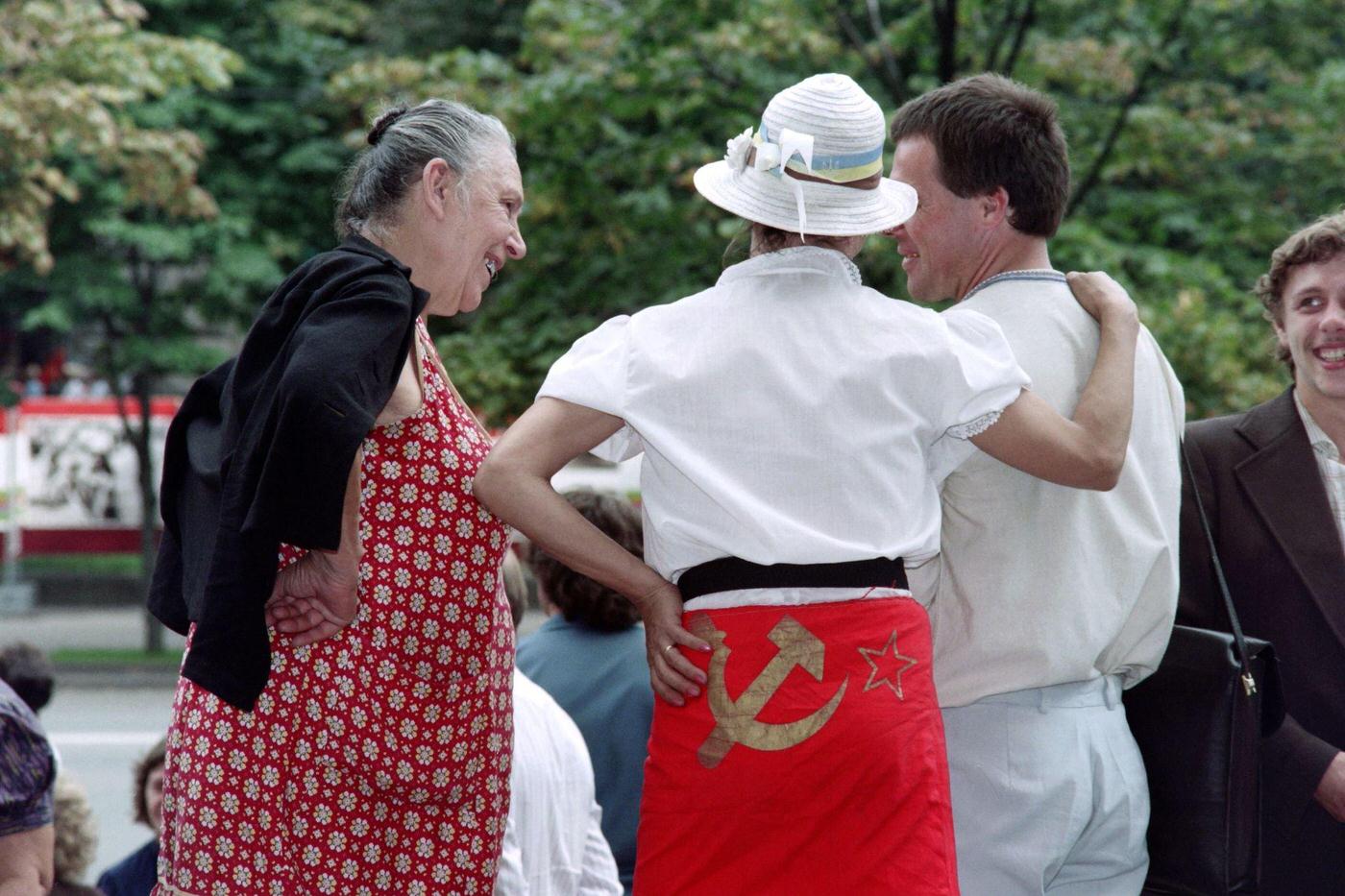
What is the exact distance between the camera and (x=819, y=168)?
2283mm

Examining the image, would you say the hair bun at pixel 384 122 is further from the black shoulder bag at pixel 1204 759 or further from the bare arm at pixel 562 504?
the black shoulder bag at pixel 1204 759

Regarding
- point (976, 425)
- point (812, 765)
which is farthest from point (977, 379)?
point (812, 765)

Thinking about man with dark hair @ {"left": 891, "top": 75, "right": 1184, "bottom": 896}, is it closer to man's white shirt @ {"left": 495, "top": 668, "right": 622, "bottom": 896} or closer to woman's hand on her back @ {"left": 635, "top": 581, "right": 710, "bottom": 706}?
woman's hand on her back @ {"left": 635, "top": 581, "right": 710, "bottom": 706}

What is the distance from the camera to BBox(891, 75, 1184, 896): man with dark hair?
248 cm

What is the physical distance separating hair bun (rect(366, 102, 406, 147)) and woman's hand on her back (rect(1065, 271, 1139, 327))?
1.13m

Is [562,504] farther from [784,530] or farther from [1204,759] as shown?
[1204,759]

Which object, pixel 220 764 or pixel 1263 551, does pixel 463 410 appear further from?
pixel 1263 551

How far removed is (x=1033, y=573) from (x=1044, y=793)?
340 millimetres

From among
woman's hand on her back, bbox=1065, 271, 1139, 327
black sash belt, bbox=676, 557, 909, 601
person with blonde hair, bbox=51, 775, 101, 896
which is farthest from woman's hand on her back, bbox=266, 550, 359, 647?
person with blonde hair, bbox=51, 775, 101, 896

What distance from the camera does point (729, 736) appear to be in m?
2.17

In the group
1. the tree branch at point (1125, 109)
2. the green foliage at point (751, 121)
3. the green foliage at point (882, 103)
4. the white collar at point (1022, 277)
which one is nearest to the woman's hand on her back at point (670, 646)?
the white collar at point (1022, 277)

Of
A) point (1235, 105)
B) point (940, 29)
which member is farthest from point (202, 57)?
point (1235, 105)

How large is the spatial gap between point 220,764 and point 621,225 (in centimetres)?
760

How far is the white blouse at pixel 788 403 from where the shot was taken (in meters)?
2.15
